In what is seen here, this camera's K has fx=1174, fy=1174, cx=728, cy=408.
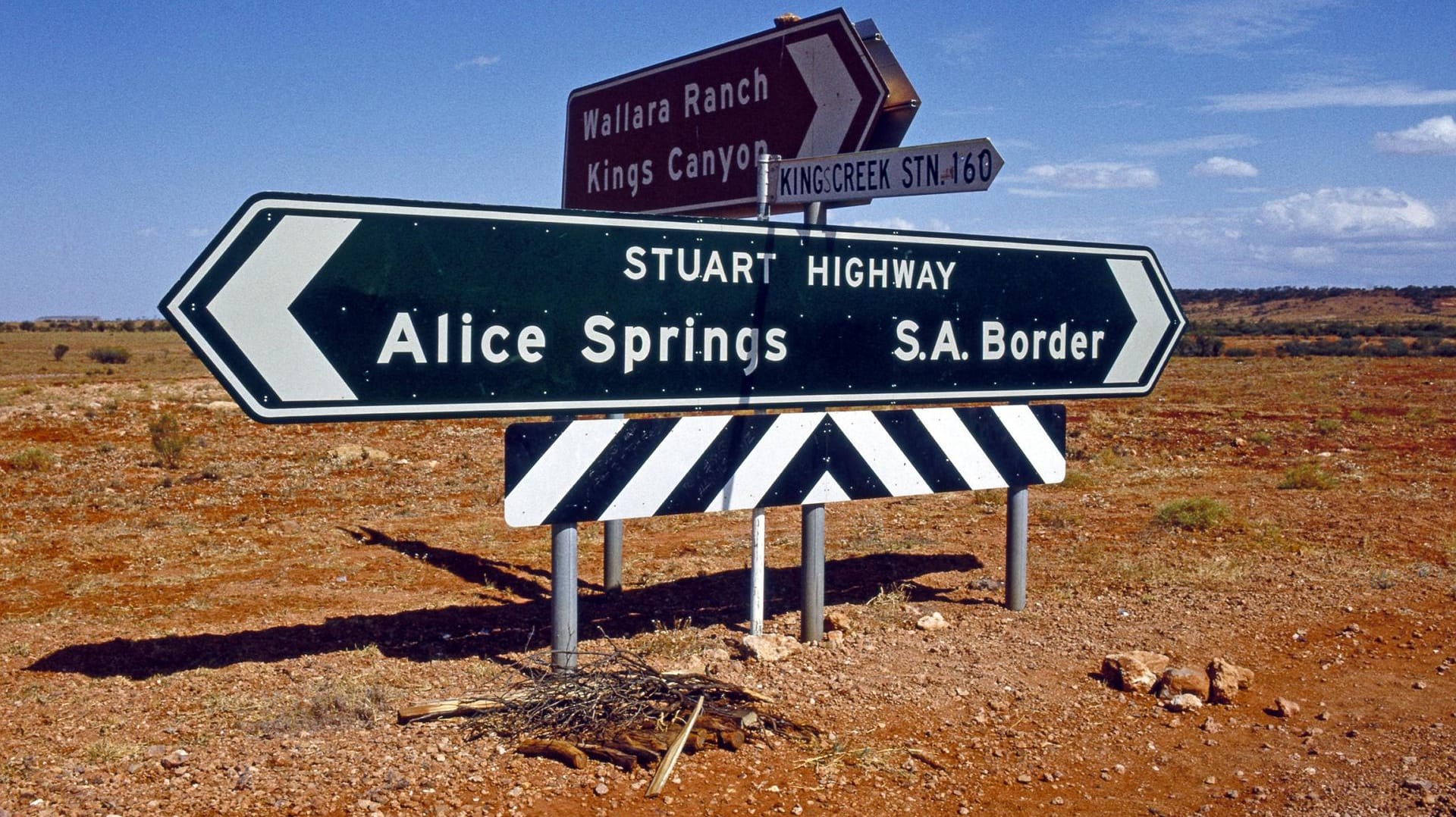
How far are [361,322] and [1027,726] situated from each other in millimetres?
2772

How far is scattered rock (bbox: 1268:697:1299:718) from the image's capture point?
4.44 m

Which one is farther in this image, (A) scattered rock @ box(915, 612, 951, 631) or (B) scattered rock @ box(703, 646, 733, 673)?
(A) scattered rock @ box(915, 612, 951, 631)

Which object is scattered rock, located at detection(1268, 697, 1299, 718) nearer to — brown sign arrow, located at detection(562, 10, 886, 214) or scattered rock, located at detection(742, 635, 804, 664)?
scattered rock, located at detection(742, 635, 804, 664)

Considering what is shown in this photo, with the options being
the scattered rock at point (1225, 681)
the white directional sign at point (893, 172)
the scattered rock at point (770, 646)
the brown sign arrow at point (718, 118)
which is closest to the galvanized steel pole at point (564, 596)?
the scattered rock at point (770, 646)

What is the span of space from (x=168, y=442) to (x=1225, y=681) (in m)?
13.9

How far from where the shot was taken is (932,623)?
565 centimetres

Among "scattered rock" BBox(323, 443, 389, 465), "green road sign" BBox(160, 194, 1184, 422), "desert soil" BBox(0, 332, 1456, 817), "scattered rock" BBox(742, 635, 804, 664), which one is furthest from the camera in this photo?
"scattered rock" BBox(323, 443, 389, 465)

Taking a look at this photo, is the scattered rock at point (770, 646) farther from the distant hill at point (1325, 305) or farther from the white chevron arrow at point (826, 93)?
the distant hill at point (1325, 305)

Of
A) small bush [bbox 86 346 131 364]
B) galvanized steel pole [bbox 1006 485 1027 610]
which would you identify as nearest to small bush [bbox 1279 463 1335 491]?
galvanized steel pole [bbox 1006 485 1027 610]

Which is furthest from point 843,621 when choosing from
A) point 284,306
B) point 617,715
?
point 284,306

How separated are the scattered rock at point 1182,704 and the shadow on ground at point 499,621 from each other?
200 centimetres

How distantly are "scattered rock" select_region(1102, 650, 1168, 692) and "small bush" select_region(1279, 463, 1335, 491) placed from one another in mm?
6719

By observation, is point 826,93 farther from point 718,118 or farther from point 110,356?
point 110,356

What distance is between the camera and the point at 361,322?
4016mm
